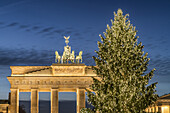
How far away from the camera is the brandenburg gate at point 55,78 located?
68688mm

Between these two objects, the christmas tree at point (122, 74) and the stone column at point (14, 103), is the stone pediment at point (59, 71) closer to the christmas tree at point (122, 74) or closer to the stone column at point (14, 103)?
the stone column at point (14, 103)

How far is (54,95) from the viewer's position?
69.2m

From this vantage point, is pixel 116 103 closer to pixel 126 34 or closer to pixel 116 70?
pixel 116 70

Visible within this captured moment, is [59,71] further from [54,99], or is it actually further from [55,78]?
[54,99]

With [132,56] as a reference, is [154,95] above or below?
below

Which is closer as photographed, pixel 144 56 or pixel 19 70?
pixel 144 56

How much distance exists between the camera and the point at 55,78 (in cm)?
6912

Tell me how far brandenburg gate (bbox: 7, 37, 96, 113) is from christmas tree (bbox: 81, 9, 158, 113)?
37.5 meters

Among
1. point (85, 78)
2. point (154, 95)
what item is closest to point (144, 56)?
point (154, 95)

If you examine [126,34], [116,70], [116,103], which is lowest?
[116,103]

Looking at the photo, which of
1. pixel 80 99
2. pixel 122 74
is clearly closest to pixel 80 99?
pixel 80 99

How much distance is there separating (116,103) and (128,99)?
1.04 meters

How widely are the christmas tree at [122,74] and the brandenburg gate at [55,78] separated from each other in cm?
3748

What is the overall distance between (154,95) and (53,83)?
40.6 meters
